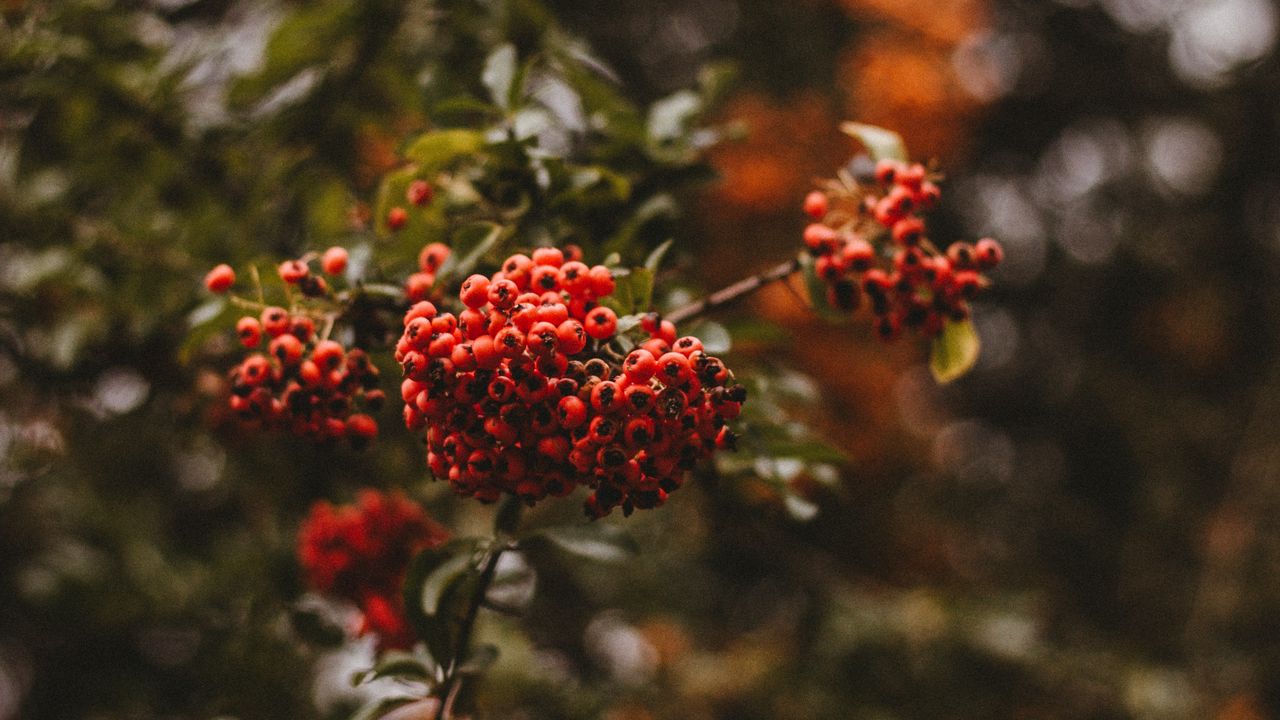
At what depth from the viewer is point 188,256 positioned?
2268 mm

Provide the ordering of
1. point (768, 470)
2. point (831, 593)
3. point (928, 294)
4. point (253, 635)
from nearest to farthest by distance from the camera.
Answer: point (928, 294)
point (768, 470)
point (253, 635)
point (831, 593)

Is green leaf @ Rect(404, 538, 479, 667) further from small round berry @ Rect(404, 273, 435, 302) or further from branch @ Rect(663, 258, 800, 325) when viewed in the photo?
branch @ Rect(663, 258, 800, 325)

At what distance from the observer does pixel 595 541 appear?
1.59m

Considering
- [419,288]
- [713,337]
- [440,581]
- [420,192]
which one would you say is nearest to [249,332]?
[419,288]

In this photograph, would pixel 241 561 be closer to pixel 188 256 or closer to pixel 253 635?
pixel 253 635

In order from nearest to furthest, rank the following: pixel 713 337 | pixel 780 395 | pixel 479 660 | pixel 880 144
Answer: pixel 713 337
pixel 880 144
pixel 479 660
pixel 780 395

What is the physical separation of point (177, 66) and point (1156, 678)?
401 cm

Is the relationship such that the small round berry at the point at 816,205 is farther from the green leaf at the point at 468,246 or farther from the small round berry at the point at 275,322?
the small round berry at the point at 275,322

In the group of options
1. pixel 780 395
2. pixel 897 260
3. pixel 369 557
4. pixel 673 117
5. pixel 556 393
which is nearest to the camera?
pixel 556 393

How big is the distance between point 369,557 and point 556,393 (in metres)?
1.13

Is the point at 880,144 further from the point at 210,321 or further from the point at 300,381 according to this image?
the point at 210,321

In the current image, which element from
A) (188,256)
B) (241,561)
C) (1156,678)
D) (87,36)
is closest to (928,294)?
(188,256)

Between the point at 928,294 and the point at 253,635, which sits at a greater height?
the point at 928,294

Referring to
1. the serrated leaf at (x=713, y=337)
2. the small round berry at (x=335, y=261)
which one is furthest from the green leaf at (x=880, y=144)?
the small round berry at (x=335, y=261)
